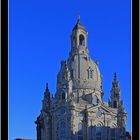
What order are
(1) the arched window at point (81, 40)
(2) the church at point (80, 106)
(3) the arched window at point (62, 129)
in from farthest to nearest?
(1) the arched window at point (81, 40) < (2) the church at point (80, 106) < (3) the arched window at point (62, 129)

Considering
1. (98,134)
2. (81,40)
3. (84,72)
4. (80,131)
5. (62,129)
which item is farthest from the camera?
(81,40)

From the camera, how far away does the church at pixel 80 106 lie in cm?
4419

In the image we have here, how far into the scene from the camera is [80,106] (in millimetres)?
45344

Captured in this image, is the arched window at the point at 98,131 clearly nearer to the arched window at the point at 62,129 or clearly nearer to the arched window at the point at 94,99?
the arched window at the point at 94,99

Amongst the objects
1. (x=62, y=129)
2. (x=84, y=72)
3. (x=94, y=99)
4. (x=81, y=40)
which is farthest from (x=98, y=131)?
(x=81, y=40)

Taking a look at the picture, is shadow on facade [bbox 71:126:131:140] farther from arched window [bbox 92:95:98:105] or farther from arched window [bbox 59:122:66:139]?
arched window [bbox 92:95:98:105]

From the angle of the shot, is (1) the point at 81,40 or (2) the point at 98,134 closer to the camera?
(2) the point at 98,134

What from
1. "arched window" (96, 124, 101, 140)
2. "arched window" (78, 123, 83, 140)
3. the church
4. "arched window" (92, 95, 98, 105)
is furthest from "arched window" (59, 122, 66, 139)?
"arched window" (92, 95, 98, 105)

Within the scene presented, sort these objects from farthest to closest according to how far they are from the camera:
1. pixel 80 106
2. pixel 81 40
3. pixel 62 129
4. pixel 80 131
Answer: pixel 81 40, pixel 80 106, pixel 80 131, pixel 62 129

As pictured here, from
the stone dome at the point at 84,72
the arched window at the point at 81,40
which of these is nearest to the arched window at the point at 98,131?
the stone dome at the point at 84,72

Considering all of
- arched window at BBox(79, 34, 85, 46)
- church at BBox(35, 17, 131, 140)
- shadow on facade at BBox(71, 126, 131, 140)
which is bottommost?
shadow on facade at BBox(71, 126, 131, 140)

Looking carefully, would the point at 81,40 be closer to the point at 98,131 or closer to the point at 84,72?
the point at 84,72

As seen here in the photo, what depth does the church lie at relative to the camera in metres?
44.2
